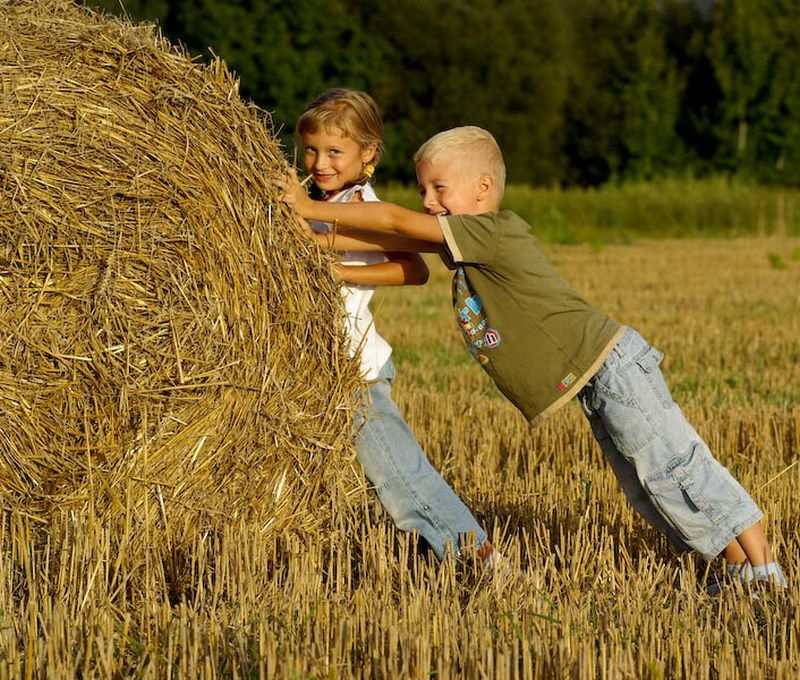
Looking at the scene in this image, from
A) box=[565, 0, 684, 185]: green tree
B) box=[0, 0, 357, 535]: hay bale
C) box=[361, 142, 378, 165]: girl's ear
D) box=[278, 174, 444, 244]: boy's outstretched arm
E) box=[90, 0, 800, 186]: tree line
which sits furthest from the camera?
box=[565, 0, 684, 185]: green tree

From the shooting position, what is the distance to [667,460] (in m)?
4.04

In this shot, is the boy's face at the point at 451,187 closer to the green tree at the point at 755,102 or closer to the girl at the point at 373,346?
the girl at the point at 373,346

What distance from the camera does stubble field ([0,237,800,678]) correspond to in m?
3.09

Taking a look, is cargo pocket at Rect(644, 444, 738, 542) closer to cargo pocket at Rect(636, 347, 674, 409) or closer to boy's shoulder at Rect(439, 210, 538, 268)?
cargo pocket at Rect(636, 347, 674, 409)

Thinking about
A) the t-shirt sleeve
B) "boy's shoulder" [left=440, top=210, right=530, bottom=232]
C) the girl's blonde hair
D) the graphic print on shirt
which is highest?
the girl's blonde hair

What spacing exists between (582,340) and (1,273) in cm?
187

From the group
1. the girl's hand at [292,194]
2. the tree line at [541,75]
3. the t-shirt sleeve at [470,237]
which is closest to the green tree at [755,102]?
the tree line at [541,75]

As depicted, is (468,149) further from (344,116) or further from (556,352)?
(556,352)

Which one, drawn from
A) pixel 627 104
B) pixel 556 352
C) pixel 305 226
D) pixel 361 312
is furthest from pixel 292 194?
pixel 627 104

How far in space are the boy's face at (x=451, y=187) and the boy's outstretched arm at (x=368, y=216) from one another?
0.58 ft

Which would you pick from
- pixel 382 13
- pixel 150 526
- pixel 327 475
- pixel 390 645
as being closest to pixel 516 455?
pixel 327 475

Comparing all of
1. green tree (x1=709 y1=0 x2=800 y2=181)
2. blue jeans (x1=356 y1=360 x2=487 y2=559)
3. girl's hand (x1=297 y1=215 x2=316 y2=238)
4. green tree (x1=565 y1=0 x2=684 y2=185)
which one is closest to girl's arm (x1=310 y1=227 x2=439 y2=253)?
girl's hand (x1=297 y1=215 x2=316 y2=238)

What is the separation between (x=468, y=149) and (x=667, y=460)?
1236 millimetres

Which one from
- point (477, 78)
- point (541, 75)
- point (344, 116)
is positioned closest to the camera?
point (344, 116)
